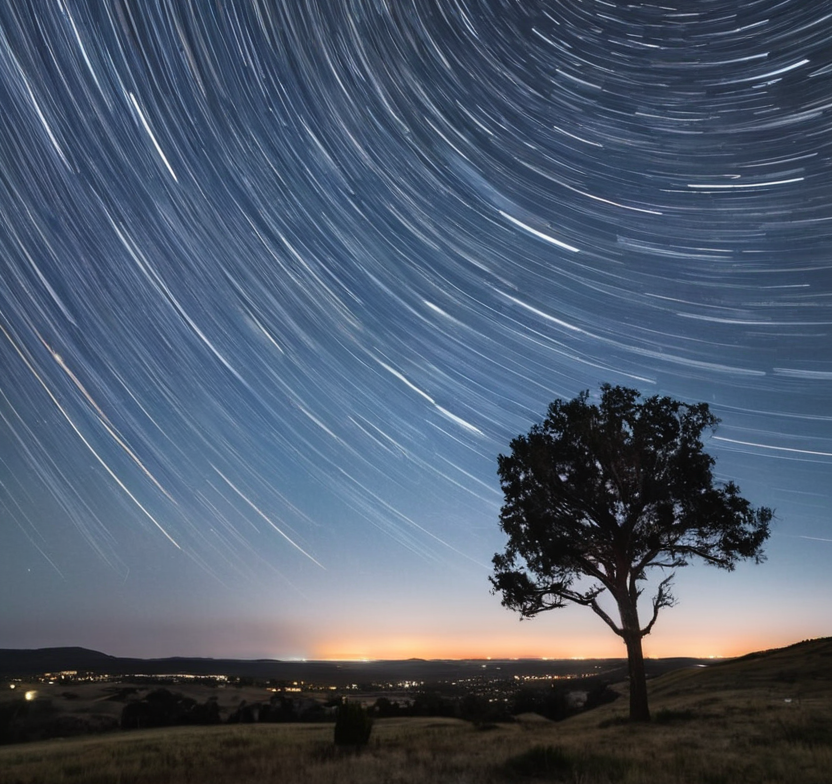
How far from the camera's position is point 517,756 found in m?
12.4

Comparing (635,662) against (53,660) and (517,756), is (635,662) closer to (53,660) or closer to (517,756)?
(517,756)

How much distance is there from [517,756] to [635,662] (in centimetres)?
929

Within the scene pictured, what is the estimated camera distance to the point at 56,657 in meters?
171

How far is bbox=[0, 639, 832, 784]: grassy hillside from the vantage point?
10.8 m

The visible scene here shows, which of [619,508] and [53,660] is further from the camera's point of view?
[53,660]

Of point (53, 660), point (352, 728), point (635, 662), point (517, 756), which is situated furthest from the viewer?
point (53, 660)

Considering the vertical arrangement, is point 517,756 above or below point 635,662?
below

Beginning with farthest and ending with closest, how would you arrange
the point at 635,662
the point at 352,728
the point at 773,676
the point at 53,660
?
the point at 53,660, the point at 773,676, the point at 635,662, the point at 352,728

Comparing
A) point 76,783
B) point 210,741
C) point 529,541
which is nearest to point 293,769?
point 76,783

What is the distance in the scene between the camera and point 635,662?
19.8 m

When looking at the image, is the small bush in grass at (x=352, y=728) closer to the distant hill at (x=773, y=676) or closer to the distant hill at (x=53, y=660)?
the distant hill at (x=773, y=676)

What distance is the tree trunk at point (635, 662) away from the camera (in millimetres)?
19422

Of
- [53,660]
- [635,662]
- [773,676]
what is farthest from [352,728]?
[53,660]

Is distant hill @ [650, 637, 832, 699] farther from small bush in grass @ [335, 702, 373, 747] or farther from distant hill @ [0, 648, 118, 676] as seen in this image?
distant hill @ [0, 648, 118, 676]
